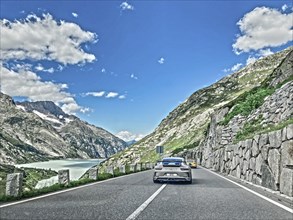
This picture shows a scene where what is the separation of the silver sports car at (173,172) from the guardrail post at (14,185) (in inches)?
329

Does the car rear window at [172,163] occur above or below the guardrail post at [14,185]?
above

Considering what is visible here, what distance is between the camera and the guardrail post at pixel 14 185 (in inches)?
437

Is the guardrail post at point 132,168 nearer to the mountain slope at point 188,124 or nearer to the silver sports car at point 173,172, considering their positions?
the silver sports car at point 173,172

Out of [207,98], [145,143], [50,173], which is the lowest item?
[50,173]

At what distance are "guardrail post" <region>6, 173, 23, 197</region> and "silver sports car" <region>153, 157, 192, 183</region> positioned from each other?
8359 millimetres

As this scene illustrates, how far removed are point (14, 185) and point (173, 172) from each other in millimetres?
8853

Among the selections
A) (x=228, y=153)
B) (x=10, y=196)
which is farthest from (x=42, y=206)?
(x=228, y=153)

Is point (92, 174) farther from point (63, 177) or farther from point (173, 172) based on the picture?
point (173, 172)

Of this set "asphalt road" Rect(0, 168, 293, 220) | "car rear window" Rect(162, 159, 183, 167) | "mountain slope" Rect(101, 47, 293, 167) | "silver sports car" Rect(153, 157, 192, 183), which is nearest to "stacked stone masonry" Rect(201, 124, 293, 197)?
"asphalt road" Rect(0, 168, 293, 220)

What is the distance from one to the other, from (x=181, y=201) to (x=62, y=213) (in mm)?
3907

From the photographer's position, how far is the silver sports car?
1788 cm

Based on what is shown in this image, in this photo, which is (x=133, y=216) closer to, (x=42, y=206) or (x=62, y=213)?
(x=62, y=213)

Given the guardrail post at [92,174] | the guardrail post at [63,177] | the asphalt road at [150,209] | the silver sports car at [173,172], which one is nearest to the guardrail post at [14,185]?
the asphalt road at [150,209]

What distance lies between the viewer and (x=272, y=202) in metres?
10.1
